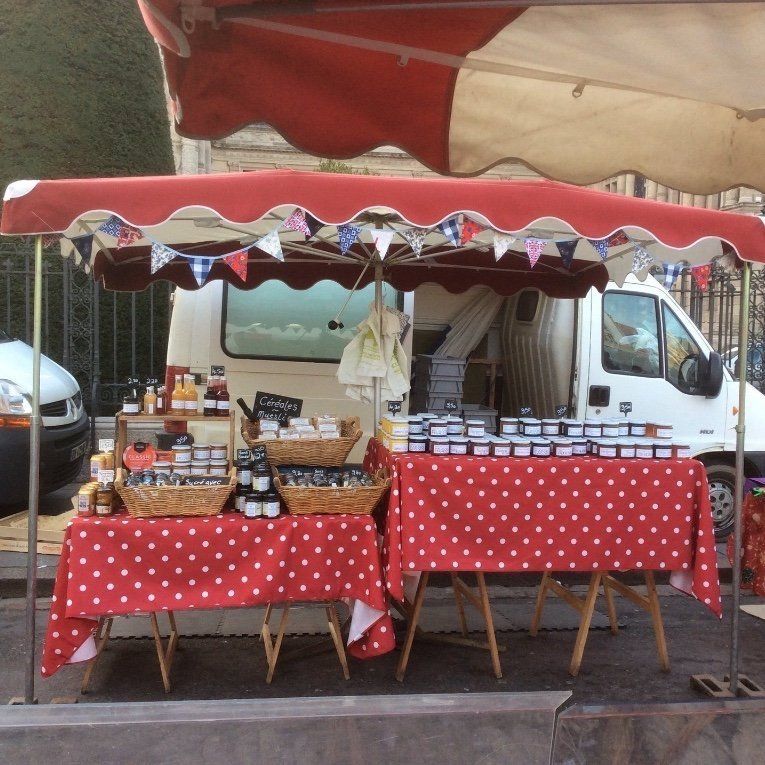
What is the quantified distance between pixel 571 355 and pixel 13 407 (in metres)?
4.56

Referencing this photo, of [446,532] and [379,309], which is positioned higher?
[379,309]

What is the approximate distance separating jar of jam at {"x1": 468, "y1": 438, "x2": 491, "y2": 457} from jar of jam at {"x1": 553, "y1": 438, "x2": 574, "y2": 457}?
36cm

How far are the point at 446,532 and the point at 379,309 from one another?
1663 mm

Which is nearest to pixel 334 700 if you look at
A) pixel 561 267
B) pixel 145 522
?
pixel 145 522

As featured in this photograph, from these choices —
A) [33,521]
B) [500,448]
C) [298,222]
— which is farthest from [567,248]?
[33,521]

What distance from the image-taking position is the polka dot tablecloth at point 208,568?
351 cm

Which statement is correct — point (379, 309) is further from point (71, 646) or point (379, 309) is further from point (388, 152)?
point (388, 152)

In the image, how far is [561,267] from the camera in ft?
18.9

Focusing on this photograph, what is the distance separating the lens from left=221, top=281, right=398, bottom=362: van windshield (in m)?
6.20

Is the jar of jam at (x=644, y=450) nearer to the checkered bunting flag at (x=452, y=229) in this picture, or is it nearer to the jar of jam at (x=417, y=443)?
the jar of jam at (x=417, y=443)

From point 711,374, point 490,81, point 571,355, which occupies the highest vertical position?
point 490,81

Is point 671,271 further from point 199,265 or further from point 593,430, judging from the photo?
point 199,265

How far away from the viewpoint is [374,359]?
15.8 feet

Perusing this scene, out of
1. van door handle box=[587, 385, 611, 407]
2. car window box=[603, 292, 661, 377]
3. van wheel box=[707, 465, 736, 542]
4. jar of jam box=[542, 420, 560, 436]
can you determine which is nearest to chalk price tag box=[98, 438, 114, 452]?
jar of jam box=[542, 420, 560, 436]
